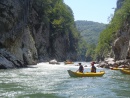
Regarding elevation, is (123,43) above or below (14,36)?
below

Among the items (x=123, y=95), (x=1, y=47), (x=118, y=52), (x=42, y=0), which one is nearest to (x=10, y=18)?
(x=1, y=47)

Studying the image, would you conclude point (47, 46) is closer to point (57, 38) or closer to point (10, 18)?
point (57, 38)

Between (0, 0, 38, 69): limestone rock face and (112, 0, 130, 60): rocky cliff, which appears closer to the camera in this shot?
(0, 0, 38, 69): limestone rock face

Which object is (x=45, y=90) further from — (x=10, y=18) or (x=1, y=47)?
(x=10, y=18)

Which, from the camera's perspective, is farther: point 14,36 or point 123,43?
point 123,43

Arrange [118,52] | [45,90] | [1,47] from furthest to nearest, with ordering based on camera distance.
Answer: [118,52]
[1,47]
[45,90]

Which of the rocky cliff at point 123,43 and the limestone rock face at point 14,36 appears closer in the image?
the limestone rock face at point 14,36

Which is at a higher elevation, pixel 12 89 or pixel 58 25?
pixel 58 25

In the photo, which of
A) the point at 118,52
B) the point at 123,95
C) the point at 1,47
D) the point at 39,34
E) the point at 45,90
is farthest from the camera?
the point at 39,34

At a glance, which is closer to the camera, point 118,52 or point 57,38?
point 118,52

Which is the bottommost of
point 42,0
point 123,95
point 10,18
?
point 123,95

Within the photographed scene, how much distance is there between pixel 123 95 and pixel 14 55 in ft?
81.8

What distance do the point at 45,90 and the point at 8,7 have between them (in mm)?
24540

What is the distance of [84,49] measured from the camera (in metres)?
174
